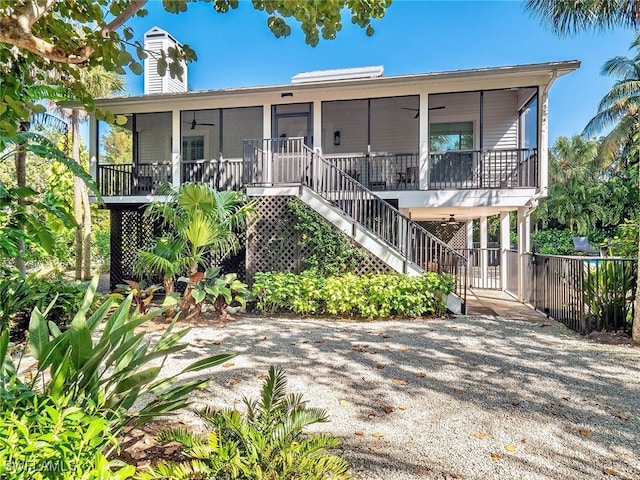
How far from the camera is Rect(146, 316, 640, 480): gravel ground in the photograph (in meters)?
2.85

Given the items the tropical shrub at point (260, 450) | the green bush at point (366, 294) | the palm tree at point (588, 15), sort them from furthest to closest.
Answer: the green bush at point (366, 294) < the palm tree at point (588, 15) < the tropical shrub at point (260, 450)

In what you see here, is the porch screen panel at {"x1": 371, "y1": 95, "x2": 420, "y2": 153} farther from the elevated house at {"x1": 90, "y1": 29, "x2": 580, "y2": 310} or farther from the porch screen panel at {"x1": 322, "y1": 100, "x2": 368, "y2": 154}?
the porch screen panel at {"x1": 322, "y1": 100, "x2": 368, "y2": 154}

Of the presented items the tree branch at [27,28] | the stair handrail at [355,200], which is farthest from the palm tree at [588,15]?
the tree branch at [27,28]

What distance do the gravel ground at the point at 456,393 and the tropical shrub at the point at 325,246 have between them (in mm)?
2129

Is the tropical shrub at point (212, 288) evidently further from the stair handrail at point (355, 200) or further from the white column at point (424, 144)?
the white column at point (424, 144)

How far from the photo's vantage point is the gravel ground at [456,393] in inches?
112

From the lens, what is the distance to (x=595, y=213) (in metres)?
28.5

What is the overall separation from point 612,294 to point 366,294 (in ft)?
13.5

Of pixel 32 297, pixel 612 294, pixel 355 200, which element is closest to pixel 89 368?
pixel 32 297

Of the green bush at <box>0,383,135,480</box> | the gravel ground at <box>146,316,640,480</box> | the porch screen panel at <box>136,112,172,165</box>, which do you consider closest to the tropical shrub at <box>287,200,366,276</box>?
the gravel ground at <box>146,316,640,480</box>

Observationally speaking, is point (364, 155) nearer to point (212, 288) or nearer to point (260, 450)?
point (212, 288)

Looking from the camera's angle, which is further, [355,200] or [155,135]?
[155,135]

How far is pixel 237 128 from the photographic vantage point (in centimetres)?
1465

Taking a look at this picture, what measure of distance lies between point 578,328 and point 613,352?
1267 millimetres
